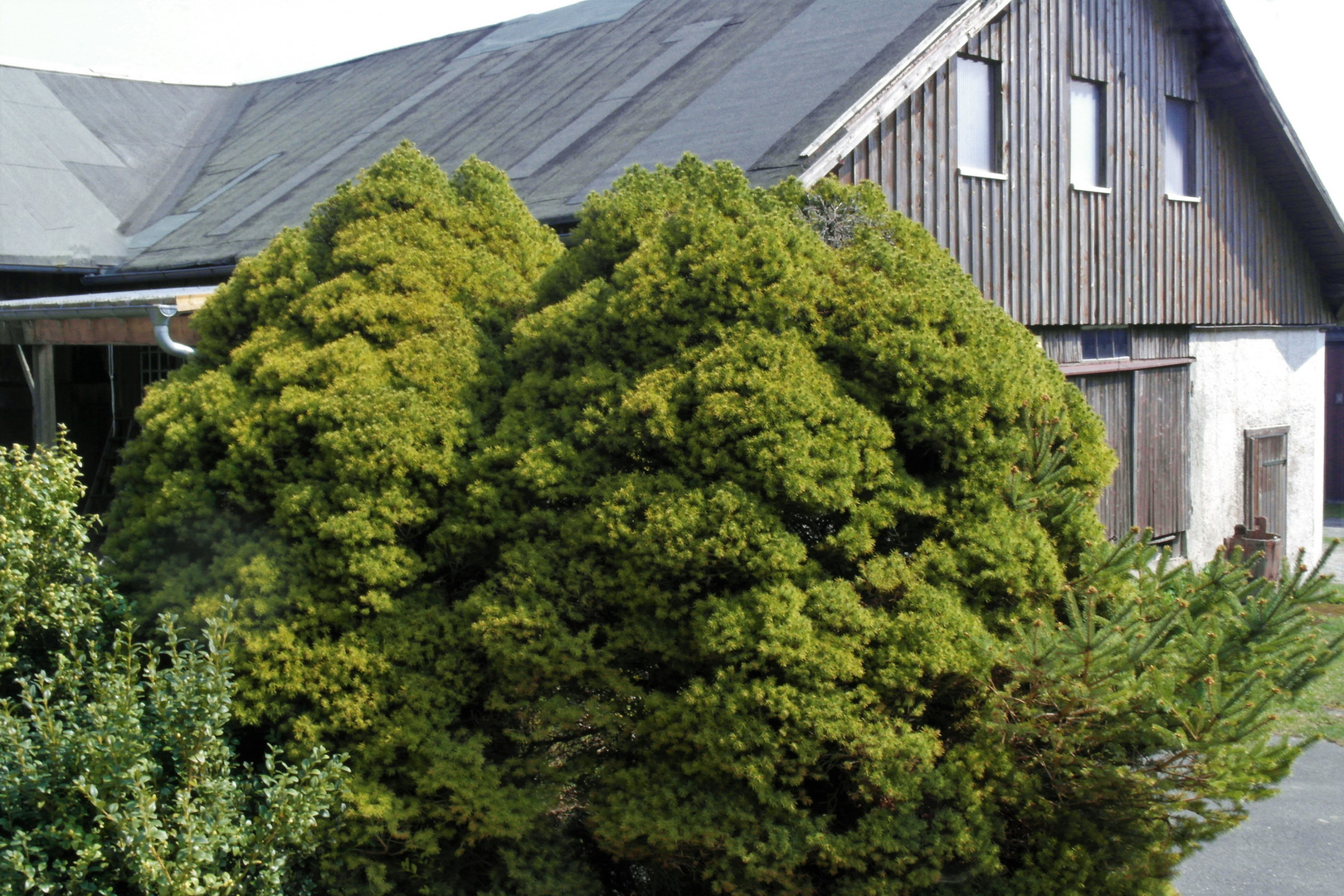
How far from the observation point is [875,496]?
4664 millimetres

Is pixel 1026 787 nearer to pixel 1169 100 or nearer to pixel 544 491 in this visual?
pixel 544 491

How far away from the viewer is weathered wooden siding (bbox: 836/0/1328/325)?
31.4ft

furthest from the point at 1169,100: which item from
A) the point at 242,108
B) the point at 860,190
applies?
the point at 242,108

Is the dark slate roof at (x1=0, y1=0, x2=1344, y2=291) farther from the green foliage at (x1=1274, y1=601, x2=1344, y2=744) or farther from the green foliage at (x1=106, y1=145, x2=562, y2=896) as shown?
the green foliage at (x1=1274, y1=601, x2=1344, y2=744)

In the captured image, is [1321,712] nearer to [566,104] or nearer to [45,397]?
[566,104]

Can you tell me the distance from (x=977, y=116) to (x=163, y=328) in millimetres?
6936

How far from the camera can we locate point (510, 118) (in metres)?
12.2

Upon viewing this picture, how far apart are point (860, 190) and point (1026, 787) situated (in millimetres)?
2856

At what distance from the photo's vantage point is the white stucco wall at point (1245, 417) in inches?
516

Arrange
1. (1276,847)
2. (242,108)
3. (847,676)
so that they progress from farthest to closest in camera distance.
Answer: (242,108), (1276,847), (847,676)

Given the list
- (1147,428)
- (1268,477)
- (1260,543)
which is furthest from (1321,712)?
(1268,477)

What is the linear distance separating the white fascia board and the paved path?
4.94 metres

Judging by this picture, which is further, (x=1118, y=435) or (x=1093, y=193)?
(x=1118, y=435)

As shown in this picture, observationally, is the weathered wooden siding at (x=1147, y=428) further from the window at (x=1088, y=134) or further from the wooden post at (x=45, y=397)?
the wooden post at (x=45, y=397)
